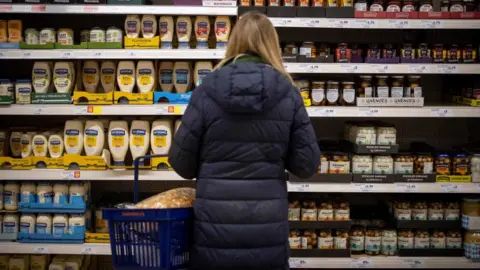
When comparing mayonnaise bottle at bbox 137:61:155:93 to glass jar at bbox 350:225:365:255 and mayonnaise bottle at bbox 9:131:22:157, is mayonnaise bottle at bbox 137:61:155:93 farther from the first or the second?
glass jar at bbox 350:225:365:255

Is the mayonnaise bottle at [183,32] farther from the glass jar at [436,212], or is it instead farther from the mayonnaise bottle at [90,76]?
the glass jar at [436,212]

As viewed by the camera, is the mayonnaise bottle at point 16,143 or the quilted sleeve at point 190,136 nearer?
the quilted sleeve at point 190,136

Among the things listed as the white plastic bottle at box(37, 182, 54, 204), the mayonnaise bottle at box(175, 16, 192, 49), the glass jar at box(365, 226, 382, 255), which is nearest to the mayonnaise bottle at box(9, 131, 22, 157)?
the white plastic bottle at box(37, 182, 54, 204)

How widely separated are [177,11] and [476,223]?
2.70m

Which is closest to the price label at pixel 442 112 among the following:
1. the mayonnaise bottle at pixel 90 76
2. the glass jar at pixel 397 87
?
the glass jar at pixel 397 87

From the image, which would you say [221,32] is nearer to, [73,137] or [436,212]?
[73,137]

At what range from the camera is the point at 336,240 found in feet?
15.0

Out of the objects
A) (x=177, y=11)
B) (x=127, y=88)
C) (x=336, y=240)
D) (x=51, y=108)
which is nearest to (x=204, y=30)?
(x=177, y=11)

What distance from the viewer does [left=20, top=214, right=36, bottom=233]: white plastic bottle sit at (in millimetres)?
4539

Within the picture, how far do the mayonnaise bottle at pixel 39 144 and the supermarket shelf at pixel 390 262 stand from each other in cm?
203

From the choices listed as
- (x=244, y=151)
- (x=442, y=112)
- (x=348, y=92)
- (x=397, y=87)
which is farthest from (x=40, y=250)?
(x=442, y=112)

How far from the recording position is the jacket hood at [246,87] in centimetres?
263

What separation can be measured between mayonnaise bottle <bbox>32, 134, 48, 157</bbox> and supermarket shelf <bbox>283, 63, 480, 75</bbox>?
→ 6.37ft

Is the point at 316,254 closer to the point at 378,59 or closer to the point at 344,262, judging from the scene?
the point at 344,262
